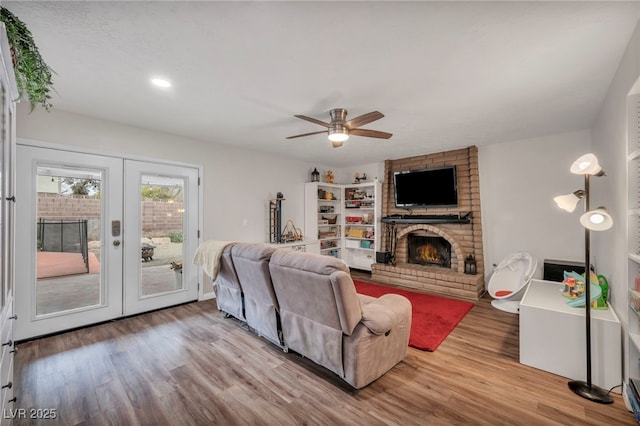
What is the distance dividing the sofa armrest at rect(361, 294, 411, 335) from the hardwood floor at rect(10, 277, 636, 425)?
491mm

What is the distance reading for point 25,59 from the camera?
1352 millimetres

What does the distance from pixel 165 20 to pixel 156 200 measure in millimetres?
2714

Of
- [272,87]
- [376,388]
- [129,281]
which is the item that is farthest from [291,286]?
[129,281]

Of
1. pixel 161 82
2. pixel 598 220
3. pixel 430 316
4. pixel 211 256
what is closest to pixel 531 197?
pixel 430 316

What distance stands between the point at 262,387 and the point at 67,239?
2.83 m

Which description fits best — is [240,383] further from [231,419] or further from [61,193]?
[61,193]

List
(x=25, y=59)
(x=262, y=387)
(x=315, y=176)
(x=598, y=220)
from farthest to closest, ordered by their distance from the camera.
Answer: (x=315, y=176)
(x=262, y=387)
(x=598, y=220)
(x=25, y=59)

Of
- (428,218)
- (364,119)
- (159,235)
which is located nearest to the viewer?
(364,119)

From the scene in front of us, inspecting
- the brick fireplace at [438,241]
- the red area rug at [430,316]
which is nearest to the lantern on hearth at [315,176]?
the brick fireplace at [438,241]

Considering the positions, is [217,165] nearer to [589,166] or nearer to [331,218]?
[331,218]

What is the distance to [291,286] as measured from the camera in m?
2.22

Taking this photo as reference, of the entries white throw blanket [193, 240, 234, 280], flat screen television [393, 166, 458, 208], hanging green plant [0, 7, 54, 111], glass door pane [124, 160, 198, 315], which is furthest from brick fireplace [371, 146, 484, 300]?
hanging green plant [0, 7, 54, 111]

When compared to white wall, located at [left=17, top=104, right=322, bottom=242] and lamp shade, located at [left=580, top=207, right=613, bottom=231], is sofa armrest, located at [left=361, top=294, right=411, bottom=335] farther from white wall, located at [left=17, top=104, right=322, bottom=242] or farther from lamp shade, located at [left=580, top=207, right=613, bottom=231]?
white wall, located at [left=17, top=104, right=322, bottom=242]

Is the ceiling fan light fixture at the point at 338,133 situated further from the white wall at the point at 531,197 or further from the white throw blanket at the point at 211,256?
the white wall at the point at 531,197
